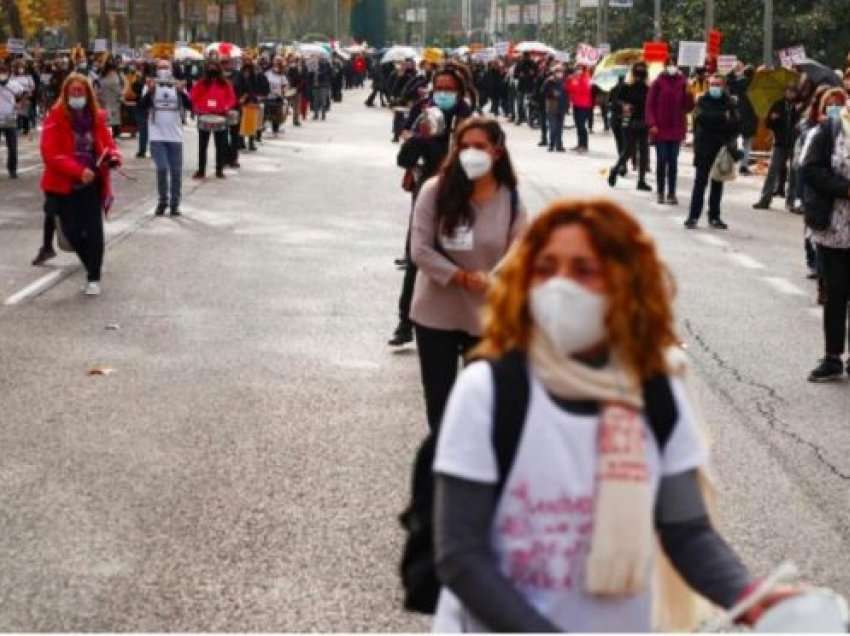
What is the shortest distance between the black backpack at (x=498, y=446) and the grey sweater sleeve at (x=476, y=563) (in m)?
0.06

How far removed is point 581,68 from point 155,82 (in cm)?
1973

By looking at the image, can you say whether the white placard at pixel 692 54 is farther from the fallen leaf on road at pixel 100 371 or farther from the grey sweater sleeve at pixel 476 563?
the grey sweater sleeve at pixel 476 563

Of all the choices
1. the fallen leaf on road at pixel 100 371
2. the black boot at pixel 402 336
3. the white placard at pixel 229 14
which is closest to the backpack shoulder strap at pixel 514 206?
the fallen leaf on road at pixel 100 371

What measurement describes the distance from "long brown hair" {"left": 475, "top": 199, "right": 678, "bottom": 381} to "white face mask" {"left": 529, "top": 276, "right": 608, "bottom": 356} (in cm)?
3

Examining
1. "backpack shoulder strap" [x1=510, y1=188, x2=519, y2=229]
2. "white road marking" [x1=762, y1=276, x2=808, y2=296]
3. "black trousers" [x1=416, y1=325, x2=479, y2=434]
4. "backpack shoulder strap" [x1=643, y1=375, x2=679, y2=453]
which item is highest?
"backpack shoulder strap" [x1=643, y1=375, x2=679, y2=453]

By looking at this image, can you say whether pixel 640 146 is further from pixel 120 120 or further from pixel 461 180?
pixel 461 180

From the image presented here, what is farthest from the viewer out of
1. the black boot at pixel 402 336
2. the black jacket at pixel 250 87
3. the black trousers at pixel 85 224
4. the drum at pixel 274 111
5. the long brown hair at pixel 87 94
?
the drum at pixel 274 111

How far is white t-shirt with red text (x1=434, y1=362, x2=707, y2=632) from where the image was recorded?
119 inches

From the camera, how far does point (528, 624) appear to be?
301 cm

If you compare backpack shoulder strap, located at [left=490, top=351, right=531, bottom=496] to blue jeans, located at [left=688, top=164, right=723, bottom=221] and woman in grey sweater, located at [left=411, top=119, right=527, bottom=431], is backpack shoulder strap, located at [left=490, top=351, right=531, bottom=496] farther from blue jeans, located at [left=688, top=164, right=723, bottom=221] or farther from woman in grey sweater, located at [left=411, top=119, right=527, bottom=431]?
blue jeans, located at [left=688, top=164, right=723, bottom=221]

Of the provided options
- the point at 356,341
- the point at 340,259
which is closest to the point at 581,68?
the point at 340,259

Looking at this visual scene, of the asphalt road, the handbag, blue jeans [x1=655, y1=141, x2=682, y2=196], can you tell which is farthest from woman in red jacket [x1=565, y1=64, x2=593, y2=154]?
the asphalt road

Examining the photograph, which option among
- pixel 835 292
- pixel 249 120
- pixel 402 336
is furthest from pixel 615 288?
pixel 249 120

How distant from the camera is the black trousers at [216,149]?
87.4ft
